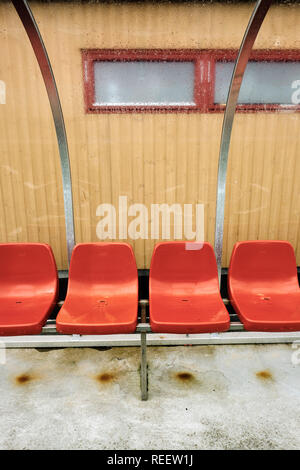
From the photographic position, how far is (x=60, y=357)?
9.91 ft

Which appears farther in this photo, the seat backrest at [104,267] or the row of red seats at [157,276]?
the seat backrest at [104,267]

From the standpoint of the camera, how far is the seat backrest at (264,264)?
3000 mm

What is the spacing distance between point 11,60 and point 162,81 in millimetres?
1565

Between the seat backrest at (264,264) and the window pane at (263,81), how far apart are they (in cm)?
158

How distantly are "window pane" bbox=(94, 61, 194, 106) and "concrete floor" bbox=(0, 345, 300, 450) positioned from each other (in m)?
2.55

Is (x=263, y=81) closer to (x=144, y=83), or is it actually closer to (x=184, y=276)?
(x=144, y=83)

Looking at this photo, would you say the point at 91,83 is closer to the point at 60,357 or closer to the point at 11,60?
the point at 11,60

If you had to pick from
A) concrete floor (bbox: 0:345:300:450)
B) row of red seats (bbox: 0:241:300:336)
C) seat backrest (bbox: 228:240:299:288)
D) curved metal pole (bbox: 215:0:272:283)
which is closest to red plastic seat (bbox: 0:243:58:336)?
row of red seats (bbox: 0:241:300:336)

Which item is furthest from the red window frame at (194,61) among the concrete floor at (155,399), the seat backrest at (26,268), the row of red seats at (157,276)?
the concrete floor at (155,399)

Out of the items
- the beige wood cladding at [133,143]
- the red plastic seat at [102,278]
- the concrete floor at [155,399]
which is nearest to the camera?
the concrete floor at [155,399]

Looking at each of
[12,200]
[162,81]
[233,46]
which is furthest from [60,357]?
[233,46]

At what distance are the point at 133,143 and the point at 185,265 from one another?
4.77ft

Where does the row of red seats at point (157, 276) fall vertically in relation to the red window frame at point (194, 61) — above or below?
below

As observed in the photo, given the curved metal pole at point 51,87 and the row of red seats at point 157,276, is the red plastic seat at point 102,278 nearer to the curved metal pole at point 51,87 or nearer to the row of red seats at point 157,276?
the row of red seats at point 157,276
